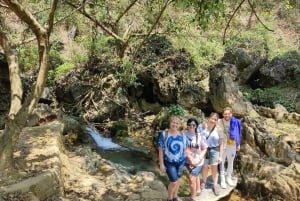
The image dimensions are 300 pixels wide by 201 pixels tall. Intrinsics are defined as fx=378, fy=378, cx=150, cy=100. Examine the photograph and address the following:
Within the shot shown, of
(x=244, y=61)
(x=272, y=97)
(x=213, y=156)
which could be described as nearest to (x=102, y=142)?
(x=213, y=156)

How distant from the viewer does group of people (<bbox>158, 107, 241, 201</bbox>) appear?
6.04 metres

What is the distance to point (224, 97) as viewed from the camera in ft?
53.4

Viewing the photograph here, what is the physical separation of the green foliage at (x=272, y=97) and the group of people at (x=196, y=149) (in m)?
11.7

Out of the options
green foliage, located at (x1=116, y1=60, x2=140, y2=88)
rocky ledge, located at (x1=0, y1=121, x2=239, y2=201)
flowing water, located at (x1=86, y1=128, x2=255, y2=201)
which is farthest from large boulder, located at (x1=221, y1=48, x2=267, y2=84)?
rocky ledge, located at (x1=0, y1=121, x2=239, y2=201)

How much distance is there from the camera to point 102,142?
42.2 feet

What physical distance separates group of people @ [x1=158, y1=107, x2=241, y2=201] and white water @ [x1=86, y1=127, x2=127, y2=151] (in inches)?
214

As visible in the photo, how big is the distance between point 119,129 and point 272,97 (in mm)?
8974

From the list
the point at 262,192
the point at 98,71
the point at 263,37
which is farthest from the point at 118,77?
the point at 263,37

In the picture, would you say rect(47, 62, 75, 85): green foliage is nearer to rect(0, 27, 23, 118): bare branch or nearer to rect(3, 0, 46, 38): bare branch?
rect(0, 27, 23, 118): bare branch

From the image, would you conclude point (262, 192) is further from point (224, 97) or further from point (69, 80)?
point (69, 80)

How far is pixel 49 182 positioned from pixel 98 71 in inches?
346

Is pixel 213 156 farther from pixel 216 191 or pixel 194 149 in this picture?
pixel 216 191

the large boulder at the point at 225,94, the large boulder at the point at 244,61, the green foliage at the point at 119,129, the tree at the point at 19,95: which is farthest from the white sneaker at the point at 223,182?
the large boulder at the point at 244,61

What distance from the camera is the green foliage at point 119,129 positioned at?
13602 millimetres
